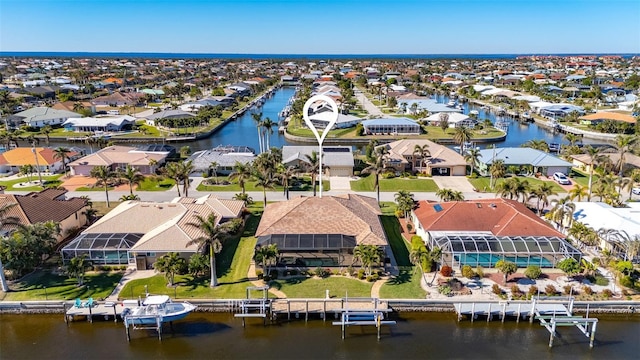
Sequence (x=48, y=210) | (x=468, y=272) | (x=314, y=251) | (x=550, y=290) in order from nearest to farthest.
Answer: (x=550, y=290) < (x=468, y=272) < (x=314, y=251) < (x=48, y=210)

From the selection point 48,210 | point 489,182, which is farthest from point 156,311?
point 489,182

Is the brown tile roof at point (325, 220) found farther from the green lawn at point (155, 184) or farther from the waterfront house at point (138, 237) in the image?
the green lawn at point (155, 184)

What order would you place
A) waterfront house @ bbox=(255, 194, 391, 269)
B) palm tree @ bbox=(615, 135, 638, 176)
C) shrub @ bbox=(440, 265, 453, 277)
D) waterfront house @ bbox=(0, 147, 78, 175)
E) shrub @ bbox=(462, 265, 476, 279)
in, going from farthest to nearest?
waterfront house @ bbox=(0, 147, 78, 175) → palm tree @ bbox=(615, 135, 638, 176) → waterfront house @ bbox=(255, 194, 391, 269) → shrub @ bbox=(440, 265, 453, 277) → shrub @ bbox=(462, 265, 476, 279)

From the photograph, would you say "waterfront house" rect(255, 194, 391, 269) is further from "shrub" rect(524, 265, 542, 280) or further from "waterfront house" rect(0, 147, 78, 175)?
"waterfront house" rect(0, 147, 78, 175)

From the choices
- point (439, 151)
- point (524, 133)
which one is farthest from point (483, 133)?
point (439, 151)

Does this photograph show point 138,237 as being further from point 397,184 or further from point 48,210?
point 397,184

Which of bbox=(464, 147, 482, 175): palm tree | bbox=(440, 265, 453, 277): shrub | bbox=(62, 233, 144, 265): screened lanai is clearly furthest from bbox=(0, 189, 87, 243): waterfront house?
bbox=(464, 147, 482, 175): palm tree

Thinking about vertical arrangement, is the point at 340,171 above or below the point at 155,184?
above

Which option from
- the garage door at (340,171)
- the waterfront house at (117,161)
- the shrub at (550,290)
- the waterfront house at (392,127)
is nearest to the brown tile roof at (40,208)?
the waterfront house at (117,161)
